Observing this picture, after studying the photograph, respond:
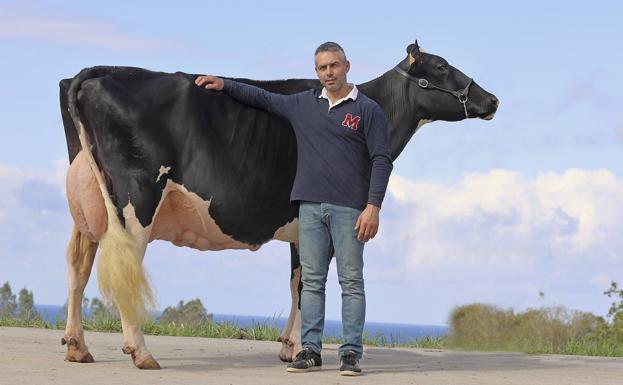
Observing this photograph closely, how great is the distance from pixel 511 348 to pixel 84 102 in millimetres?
6329

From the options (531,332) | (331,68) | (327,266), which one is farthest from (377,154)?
(531,332)

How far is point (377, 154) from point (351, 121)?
1.04 ft

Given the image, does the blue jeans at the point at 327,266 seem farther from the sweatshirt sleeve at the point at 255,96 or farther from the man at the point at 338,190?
the sweatshirt sleeve at the point at 255,96

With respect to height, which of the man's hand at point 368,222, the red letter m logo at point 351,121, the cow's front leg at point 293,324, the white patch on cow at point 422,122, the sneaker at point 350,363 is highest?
the white patch on cow at point 422,122

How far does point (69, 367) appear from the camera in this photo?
7699mm

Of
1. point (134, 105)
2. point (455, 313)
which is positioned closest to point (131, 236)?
point (134, 105)

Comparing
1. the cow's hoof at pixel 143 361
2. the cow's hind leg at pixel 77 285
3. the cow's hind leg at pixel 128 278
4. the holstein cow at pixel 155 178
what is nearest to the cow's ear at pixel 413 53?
the holstein cow at pixel 155 178

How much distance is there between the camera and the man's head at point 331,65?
762 centimetres

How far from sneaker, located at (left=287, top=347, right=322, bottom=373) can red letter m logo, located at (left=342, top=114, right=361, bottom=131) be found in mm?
1729

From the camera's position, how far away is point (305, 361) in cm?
780

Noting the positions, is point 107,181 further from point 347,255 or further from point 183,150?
point 347,255

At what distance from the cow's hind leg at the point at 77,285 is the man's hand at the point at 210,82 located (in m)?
1.58

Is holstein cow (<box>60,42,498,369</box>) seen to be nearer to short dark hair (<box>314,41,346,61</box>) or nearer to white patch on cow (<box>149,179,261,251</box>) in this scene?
white patch on cow (<box>149,179,261,251</box>)

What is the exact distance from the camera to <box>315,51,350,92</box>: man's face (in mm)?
7613
